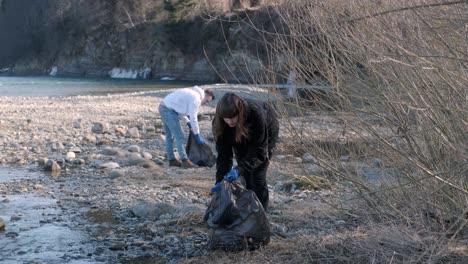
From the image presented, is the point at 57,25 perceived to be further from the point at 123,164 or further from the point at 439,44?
the point at 439,44

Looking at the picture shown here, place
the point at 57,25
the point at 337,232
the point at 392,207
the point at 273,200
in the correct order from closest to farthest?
1. the point at 392,207
2. the point at 337,232
3. the point at 273,200
4. the point at 57,25

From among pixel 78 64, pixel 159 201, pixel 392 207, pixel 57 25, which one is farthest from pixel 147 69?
pixel 392 207

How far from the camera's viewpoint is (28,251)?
21.7 feet

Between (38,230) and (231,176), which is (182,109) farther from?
(231,176)

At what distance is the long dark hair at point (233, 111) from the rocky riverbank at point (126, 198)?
3.14 ft

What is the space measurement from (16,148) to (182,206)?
23.2 feet

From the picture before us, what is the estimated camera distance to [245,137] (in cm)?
602

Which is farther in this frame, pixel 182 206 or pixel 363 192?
pixel 182 206

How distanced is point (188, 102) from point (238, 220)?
396 cm

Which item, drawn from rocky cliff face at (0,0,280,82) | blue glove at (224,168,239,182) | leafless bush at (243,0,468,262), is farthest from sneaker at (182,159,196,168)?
rocky cliff face at (0,0,280,82)

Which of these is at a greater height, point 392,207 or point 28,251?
point 392,207

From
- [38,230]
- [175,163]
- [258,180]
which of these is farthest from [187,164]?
[258,180]

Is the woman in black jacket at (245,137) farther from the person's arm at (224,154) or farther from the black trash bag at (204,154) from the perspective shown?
the black trash bag at (204,154)

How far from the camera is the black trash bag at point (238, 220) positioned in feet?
19.2
